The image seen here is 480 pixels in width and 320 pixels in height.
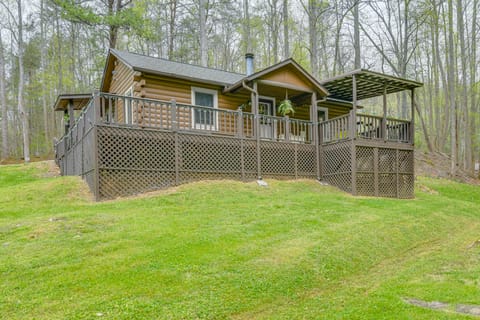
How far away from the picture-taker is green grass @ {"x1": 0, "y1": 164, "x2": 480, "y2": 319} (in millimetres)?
3998

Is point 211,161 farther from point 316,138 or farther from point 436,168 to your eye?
point 436,168

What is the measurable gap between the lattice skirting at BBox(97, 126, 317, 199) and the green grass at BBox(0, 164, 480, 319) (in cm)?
81

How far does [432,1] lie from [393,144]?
1376 centimetres

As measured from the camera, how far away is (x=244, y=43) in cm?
2797

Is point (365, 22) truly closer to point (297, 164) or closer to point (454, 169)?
point (454, 169)

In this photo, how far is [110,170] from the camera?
9.16 metres

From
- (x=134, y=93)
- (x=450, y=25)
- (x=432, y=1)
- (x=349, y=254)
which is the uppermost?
(x=432, y=1)

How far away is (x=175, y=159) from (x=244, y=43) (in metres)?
20.0

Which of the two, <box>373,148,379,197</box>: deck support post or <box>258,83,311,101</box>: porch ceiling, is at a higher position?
<box>258,83,311,101</box>: porch ceiling

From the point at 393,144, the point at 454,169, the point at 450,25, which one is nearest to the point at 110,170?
the point at 393,144

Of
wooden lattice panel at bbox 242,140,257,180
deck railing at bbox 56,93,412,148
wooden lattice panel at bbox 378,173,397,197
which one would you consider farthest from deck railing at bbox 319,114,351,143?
wooden lattice panel at bbox 242,140,257,180

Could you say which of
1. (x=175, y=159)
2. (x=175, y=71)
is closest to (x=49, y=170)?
(x=175, y=71)

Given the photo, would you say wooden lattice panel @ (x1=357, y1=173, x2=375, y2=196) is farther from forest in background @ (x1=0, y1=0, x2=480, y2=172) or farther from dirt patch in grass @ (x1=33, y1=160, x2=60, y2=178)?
forest in background @ (x1=0, y1=0, x2=480, y2=172)

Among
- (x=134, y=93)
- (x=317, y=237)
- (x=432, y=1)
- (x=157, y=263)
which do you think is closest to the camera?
(x=157, y=263)
